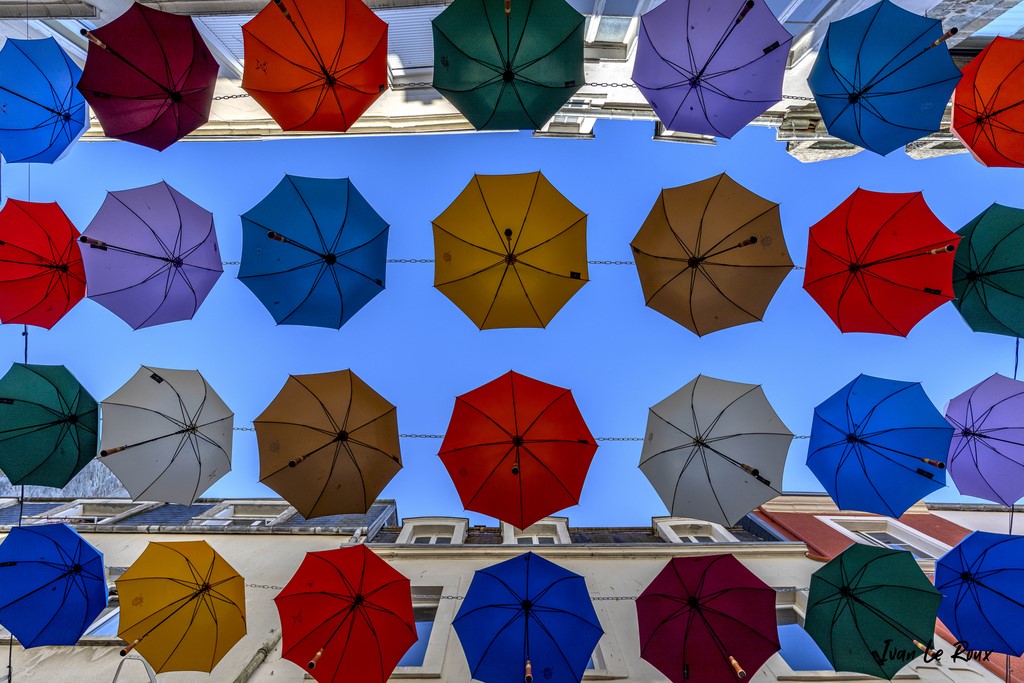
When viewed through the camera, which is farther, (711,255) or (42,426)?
(42,426)

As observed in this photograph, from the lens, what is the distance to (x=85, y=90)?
7645 millimetres

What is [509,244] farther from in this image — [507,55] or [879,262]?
[879,262]

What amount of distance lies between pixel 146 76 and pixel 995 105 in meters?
13.5

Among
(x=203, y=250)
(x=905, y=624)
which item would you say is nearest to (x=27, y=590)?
(x=203, y=250)

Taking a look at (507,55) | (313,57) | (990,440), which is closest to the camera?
(507,55)

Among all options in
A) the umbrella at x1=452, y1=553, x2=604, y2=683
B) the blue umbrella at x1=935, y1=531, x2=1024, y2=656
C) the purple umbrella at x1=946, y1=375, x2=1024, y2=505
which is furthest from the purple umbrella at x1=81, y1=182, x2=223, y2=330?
the blue umbrella at x1=935, y1=531, x2=1024, y2=656

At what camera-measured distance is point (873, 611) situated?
8.20m

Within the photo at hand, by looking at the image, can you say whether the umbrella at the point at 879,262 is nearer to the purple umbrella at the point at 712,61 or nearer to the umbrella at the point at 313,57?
the purple umbrella at the point at 712,61

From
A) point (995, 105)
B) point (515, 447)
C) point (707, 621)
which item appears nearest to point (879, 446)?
point (707, 621)

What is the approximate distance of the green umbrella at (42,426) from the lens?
8406 mm

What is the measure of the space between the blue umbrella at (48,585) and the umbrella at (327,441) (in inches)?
142

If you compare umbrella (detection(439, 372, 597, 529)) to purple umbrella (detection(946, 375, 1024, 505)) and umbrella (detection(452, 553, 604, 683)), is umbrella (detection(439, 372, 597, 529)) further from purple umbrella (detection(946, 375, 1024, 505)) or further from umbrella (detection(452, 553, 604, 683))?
purple umbrella (detection(946, 375, 1024, 505))

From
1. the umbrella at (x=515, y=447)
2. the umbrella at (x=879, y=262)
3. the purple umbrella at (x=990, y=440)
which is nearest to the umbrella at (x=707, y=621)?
the umbrella at (x=515, y=447)

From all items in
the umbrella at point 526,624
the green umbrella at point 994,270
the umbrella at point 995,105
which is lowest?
the umbrella at point 526,624
